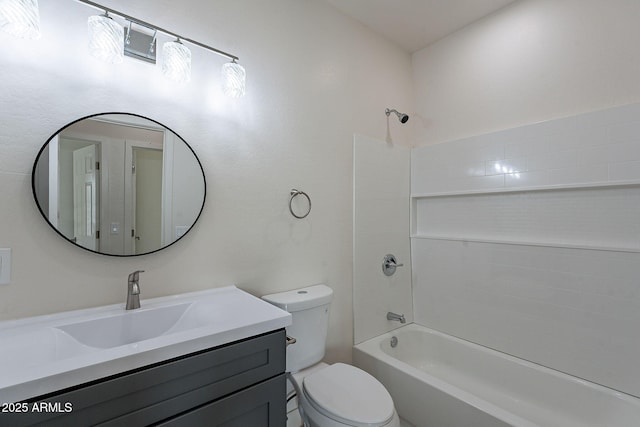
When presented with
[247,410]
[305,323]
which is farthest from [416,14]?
[247,410]

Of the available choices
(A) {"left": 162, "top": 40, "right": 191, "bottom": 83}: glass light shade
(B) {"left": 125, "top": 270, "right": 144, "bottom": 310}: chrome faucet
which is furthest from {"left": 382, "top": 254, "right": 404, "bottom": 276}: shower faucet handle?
(A) {"left": 162, "top": 40, "right": 191, "bottom": 83}: glass light shade

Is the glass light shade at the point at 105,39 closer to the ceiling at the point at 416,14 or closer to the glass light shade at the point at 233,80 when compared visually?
the glass light shade at the point at 233,80

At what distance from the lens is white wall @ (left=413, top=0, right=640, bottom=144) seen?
1.60 m

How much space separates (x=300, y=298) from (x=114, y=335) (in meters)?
0.82

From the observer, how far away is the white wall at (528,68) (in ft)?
5.25

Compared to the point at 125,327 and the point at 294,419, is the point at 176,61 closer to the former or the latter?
the point at 125,327

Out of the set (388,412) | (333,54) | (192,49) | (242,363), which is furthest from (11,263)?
(333,54)

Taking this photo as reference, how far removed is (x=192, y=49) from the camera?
140 cm

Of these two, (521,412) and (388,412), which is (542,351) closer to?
(521,412)

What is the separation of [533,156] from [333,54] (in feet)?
4.90

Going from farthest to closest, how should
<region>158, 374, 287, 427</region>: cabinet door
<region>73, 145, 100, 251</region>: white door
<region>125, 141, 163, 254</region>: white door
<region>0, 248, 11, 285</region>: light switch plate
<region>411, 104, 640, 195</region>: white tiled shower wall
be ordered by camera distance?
1. <region>411, 104, 640, 195</region>: white tiled shower wall
2. <region>125, 141, 163, 254</region>: white door
3. <region>73, 145, 100, 251</region>: white door
4. <region>0, 248, 11, 285</region>: light switch plate
5. <region>158, 374, 287, 427</region>: cabinet door

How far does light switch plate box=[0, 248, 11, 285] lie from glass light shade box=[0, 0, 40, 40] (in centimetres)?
74

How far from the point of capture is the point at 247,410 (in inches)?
38.2

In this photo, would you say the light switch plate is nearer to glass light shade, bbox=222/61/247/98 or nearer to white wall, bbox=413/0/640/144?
Answer: glass light shade, bbox=222/61/247/98
